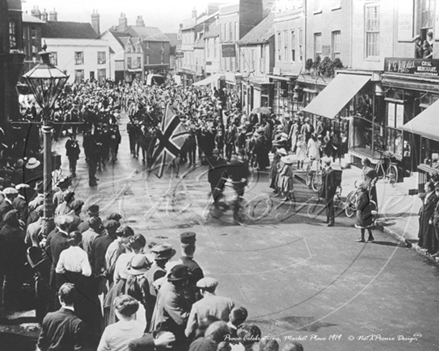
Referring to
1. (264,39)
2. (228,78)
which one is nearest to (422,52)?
(264,39)

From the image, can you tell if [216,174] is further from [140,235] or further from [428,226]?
[428,226]

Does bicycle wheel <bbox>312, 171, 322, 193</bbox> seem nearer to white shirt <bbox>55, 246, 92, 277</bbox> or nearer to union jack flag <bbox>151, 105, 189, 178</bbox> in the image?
union jack flag <bbox>151, 105, 189, 178</bbox>

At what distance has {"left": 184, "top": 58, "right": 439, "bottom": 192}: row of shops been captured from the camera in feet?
15.5

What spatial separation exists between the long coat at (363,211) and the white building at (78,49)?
293 centimetres

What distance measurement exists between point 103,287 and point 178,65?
2401 mm

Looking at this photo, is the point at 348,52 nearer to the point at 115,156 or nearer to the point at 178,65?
the point at 178,65

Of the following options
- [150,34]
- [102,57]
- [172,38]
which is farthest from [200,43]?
[102,57]

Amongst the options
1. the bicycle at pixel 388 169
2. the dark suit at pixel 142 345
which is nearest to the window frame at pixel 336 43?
the bicycle at pixel 388 169

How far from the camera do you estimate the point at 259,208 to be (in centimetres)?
646

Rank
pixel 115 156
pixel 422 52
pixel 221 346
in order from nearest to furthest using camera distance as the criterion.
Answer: pixel 221 346 < pixel 422 52 < pixel 115 156

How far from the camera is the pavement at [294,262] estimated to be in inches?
199

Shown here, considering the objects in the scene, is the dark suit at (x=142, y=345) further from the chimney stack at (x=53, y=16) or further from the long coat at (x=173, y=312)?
the chimney stack at (x=53, y=16)

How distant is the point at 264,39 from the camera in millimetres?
5918

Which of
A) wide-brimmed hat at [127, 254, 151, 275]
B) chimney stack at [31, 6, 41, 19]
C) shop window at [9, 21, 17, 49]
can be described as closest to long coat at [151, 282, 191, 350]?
wide-brimmed hat at [127, 254, 151, 275]
